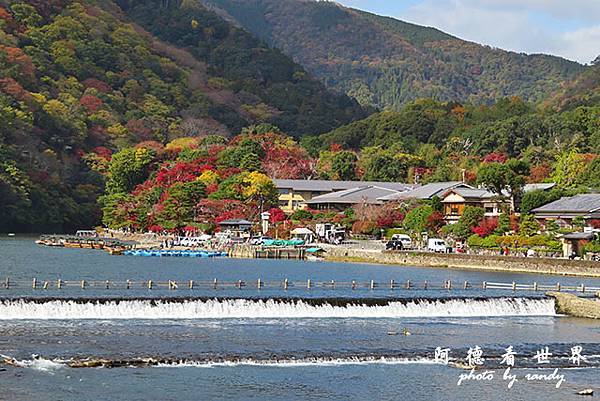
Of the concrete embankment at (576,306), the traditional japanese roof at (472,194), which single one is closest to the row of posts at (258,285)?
the concrete embankment at (576,306)

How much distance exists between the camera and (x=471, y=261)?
60.3 meters

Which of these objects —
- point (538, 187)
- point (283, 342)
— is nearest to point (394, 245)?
point (538, 187)

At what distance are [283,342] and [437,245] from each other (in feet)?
120

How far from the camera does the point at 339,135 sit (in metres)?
134

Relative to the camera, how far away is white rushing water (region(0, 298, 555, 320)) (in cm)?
3612

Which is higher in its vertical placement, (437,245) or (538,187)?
(538,187)

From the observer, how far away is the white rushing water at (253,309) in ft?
119

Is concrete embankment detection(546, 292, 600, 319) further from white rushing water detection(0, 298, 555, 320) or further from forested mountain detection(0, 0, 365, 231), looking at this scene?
forested mountain detection(0, 0, 365, 231)

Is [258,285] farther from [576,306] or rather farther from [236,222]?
[236,222]

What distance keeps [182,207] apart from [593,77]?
83699 mm

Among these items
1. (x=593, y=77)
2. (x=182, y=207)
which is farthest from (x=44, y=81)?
(x=593, y=77)

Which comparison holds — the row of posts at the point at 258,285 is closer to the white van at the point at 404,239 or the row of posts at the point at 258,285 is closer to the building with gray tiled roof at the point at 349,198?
the white van at the point at 404,239

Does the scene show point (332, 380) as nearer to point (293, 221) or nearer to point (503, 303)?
point (503, 303)

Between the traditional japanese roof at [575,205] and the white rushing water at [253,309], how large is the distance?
25706 millimetres
